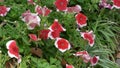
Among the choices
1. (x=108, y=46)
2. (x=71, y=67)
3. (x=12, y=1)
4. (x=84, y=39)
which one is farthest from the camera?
(x=108, y=46)

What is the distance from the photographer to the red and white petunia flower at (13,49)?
3156 mm

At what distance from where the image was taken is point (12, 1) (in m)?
4.10

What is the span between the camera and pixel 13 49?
3184 mm

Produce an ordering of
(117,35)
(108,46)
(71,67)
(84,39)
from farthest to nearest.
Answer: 1. (117,35)
2. (108,46)
3. (84,39)
4. (71,67)

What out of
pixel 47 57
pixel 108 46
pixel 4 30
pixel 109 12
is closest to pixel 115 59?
pixel 108 46

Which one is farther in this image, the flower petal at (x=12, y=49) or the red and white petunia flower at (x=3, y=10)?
the red and white petunia flower at (x=3, y=10)

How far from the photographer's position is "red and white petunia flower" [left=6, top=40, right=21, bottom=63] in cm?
316

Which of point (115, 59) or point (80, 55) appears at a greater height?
point (80, 55)

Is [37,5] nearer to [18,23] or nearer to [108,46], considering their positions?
[18,23]

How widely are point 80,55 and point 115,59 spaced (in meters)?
1.33

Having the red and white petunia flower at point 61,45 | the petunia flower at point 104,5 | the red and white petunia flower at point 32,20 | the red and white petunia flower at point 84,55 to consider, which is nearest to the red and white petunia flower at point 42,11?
the red and white petunia flower at point 32,20

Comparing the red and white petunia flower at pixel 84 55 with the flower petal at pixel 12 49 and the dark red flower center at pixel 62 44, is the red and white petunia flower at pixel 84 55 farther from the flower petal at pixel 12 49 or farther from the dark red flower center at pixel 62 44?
the flower petal at pixel 12 49

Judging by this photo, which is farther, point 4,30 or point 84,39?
point 84,39

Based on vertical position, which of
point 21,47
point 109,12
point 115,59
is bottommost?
point 115,59
